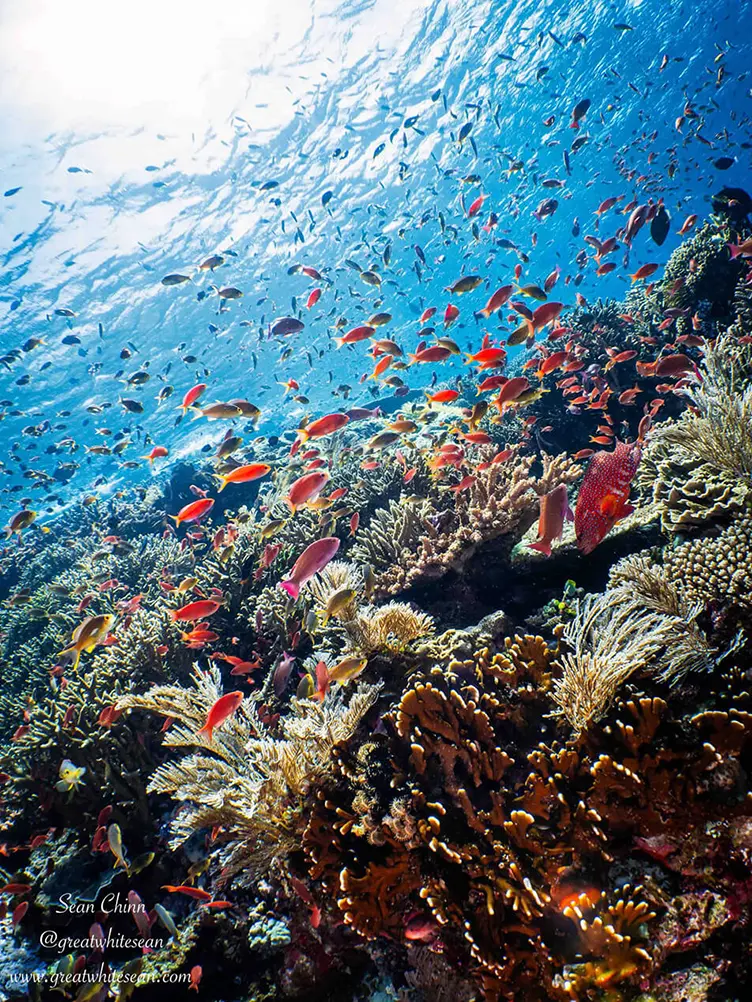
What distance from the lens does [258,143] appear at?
19328 millimetres

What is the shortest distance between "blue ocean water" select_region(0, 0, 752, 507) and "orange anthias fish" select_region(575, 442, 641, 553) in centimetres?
889

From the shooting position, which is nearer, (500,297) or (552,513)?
(552,513)

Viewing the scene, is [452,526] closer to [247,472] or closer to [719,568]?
[247,472]

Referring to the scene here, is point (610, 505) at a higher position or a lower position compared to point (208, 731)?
higher

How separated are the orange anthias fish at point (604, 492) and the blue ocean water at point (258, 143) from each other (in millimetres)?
8893

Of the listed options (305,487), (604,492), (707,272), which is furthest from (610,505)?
Answer: (707,272)

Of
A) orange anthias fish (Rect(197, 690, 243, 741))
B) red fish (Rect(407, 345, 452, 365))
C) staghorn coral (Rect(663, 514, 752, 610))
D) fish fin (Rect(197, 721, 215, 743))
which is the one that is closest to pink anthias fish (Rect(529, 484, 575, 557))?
staghorn coral (Rect(663, 514, 752, 610))

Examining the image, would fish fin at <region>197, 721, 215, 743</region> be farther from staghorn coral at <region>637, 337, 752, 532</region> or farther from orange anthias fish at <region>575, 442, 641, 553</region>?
staghorn coral at <region>637, 337, 752, 532</region>

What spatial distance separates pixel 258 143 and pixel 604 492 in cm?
2349

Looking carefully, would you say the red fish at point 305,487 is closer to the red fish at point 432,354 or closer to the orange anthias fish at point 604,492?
the orange anthias fish at point 604,492

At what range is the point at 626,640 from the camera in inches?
108

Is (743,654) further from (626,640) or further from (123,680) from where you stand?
(123,680)

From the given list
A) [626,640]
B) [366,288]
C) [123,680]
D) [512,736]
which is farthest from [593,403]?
[366,288]

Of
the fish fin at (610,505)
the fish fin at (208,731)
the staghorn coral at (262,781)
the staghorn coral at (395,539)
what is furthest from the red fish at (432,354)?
the fish fin at (208,731)
